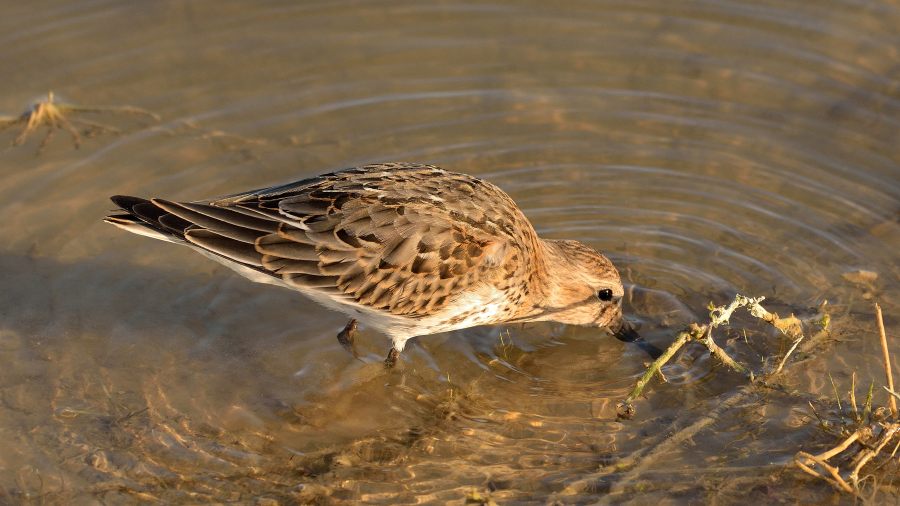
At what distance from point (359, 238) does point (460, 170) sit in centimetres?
282

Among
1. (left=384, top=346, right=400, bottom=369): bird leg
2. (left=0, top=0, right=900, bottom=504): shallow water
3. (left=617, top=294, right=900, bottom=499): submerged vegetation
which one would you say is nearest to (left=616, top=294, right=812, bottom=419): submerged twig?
(left=617, top=294, right=900, bottom=499): submerged vegetation

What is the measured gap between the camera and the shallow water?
28.1 feet

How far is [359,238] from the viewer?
8961mm

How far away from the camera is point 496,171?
37.9 ft

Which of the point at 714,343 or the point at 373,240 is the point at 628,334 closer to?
the point at 714,343

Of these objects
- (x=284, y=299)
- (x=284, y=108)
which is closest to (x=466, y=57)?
(x=284, y=108)

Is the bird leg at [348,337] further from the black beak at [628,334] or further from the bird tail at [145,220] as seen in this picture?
the black beak at [628,334]

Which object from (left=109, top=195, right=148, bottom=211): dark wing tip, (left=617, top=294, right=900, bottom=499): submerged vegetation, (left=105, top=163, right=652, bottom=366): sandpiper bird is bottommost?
(left=617, top=294, right=900, bottom=499): submerged vegetation

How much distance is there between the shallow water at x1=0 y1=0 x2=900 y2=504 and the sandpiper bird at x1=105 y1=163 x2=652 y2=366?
0.77 m

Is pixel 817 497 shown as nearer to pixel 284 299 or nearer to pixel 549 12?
pixel 284 299

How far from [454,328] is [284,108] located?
4088 millimetres

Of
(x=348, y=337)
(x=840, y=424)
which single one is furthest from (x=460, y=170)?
(x=840, y=424)

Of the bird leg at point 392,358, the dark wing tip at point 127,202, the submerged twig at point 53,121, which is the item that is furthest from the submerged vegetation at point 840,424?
the submerged twig at point 53,121

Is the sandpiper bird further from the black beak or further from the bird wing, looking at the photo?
the black beak
